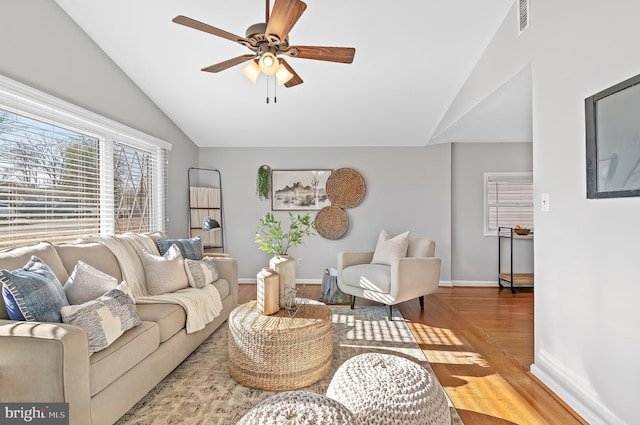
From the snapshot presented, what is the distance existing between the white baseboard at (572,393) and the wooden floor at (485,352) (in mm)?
44

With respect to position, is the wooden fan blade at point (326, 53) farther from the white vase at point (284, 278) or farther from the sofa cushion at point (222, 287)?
the sofa cushion at point (222, 287)

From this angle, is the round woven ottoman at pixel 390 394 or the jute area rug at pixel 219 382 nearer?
the round woven ottoman at pixel 390 394

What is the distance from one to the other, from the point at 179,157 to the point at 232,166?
2.66ft

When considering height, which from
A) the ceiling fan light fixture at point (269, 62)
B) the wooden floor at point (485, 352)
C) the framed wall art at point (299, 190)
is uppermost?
the ceiling fan light fixture at point (269, 62)

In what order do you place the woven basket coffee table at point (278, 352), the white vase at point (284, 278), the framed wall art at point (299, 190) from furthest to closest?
the framed wall art at point (299, 190)
the white vase at point (284, 278)
the woven basket coffee table at point (278, 352)

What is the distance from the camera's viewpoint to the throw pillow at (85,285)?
2.03 m

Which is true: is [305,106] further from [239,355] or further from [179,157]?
[239,355]

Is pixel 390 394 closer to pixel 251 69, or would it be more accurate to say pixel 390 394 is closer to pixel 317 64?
pixel 251 69

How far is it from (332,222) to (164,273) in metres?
2.77

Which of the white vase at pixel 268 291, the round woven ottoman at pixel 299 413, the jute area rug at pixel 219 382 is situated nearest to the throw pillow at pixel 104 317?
the jute area rug at pixel 219 382

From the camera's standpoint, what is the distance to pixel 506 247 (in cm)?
517

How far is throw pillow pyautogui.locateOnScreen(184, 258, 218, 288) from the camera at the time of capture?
304 cm

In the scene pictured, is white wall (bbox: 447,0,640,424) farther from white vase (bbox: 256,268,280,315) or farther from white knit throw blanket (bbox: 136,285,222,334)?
white knit throw blanket (bbox: 136,285,222,334)

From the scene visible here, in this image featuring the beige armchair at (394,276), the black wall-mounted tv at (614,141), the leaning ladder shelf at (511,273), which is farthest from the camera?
the leaning ladder shelf at (511,273)
